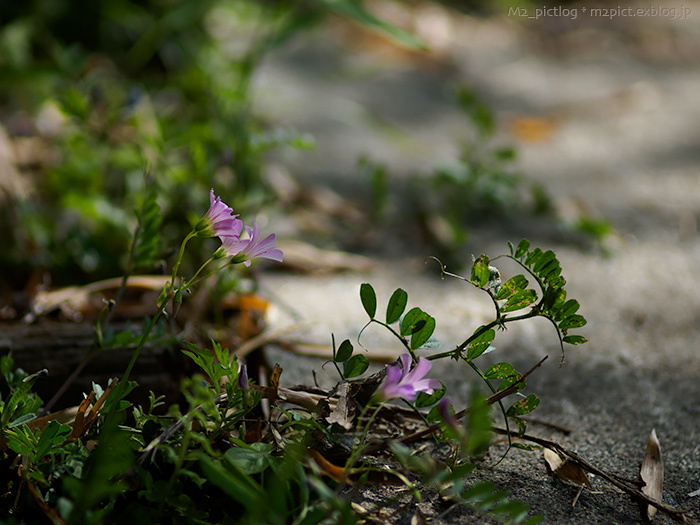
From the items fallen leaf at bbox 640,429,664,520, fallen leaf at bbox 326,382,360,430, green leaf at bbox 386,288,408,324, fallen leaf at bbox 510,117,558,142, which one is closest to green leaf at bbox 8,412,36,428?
fallen leaf at bbox 326,382,360,430

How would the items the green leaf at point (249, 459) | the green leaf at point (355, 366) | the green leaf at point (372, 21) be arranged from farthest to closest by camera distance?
the green leaf at point (372, 21) → the green leaf at point (355, 366) → the green leaf at point (249, 459)

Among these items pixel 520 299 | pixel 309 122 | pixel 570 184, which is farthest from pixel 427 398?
pixel 309 122

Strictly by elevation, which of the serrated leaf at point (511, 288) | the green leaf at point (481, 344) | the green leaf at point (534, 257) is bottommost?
the green leaf at point (481, 344)

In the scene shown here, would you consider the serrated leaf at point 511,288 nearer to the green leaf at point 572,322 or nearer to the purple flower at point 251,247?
the green leaf at point 572,322

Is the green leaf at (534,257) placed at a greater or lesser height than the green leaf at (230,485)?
greater

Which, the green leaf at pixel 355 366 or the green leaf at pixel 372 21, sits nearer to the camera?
the green leaf at pixel 355 366

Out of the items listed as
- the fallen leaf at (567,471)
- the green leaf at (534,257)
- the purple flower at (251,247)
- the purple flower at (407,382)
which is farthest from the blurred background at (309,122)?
the fallen leaf at (567,471)

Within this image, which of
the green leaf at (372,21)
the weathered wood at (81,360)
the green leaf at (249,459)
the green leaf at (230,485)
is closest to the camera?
the green leaf at (230,485)

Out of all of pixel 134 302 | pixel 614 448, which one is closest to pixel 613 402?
pixel 614 448

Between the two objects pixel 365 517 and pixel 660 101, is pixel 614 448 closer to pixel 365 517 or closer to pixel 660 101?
pixel 365 517
